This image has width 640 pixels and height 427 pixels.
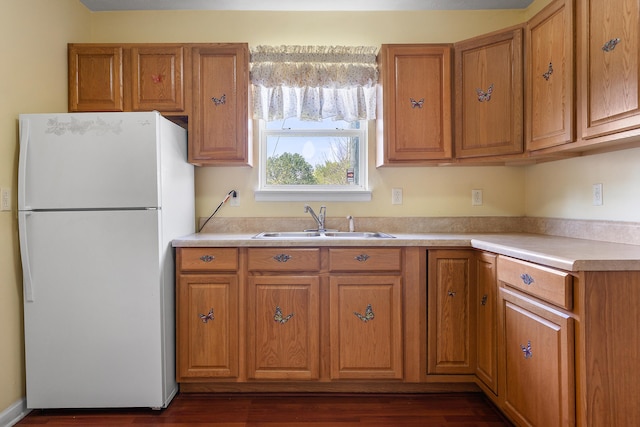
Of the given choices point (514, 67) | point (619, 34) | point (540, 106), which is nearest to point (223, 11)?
point (514, 67)

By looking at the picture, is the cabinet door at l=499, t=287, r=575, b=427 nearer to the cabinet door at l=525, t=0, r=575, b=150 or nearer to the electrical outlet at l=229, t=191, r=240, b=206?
the cabinet door at l=525, t=0, r=575, b=150

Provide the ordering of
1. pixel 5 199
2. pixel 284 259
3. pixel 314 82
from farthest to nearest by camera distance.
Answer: pixel 314 82 → pixel 284 259 → pixel 5 199

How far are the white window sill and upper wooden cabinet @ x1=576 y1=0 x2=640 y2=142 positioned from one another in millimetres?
1378

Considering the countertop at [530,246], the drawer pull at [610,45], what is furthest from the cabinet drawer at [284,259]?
the drawer pull at [610,45]

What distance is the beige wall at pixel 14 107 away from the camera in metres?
1.88

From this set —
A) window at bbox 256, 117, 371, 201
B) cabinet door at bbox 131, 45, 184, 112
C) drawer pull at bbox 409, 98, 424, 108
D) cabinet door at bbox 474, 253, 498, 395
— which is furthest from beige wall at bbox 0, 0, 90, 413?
cabinet door at bbox 474, 253, 498, 395

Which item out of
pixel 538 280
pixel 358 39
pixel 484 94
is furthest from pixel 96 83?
pixel 538 280

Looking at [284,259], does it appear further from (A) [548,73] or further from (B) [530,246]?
(A) [548,73]

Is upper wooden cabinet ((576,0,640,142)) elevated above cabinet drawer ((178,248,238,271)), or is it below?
above

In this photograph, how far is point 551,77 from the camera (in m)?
1.94

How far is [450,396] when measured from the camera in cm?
219

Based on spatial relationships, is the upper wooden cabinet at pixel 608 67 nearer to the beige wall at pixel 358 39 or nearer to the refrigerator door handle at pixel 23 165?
the beige wall at pixel 358 39

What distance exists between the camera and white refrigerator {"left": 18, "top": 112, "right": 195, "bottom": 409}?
76.4 inches

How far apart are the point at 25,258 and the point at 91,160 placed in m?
0.62
